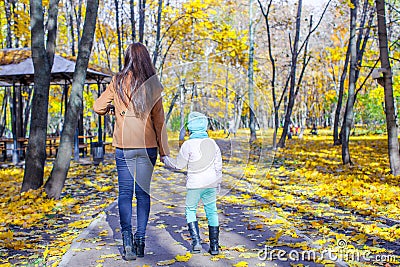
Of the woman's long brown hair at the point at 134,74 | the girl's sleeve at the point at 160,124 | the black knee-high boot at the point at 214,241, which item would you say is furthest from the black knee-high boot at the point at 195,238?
the woman's long brown hair at the point at 134,74

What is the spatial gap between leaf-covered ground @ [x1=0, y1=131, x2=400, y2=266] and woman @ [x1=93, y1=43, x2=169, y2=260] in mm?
499

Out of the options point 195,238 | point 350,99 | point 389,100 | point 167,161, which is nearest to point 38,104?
point 167,161

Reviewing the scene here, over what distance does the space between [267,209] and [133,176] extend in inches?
138

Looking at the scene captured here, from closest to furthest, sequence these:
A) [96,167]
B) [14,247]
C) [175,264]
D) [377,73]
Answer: [175,264] < [14,247] < [377,73] < [96,167]

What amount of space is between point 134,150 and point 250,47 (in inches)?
1033

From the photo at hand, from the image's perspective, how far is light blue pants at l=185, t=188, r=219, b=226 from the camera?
514cm

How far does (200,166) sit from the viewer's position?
504cm

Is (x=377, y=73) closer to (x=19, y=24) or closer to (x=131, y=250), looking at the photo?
(x=131, y=250)

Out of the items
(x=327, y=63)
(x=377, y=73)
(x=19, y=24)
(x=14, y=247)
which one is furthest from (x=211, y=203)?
(x=327, y=63)

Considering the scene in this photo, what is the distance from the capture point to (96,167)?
632 inches

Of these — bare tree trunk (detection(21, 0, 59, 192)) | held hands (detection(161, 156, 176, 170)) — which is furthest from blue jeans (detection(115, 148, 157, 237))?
bare tree trunk (detection(21, 0, 59, 192))

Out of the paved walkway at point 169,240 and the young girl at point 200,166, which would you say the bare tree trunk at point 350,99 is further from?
the young girl at point 200,166

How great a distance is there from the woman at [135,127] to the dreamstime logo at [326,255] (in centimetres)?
138

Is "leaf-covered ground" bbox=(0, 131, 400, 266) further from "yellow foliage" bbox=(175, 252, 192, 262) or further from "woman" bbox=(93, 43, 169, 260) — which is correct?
"woman" bbox=(93, 43, 169, 260)
